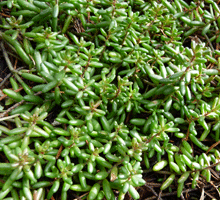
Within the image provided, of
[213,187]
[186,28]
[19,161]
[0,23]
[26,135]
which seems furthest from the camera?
[186,28]

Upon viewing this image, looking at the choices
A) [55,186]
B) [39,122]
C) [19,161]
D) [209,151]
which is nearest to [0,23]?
[39,122]

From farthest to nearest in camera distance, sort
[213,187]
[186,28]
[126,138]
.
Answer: [186,28] → [213,187] → [126,138]

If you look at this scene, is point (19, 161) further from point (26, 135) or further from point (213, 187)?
point (213, 187)

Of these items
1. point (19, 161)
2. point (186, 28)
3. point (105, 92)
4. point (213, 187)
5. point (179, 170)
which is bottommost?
point (213, 187)

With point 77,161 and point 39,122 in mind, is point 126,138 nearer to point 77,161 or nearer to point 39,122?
point 77,161

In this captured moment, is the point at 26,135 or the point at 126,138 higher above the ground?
the point at 26,135

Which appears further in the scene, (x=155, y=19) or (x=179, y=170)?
(x=155, y=19)
